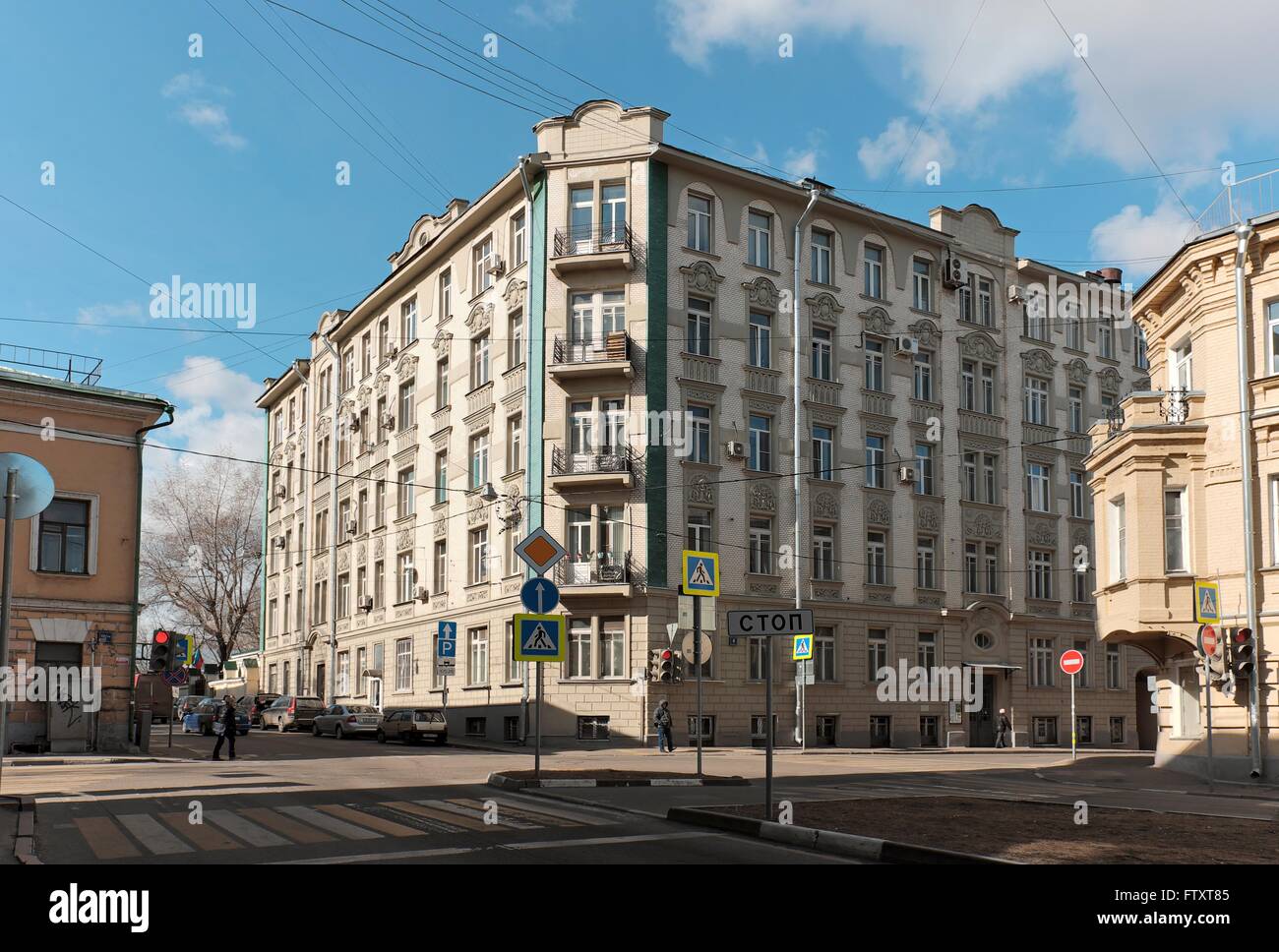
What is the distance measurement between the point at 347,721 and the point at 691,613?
41.2 feet

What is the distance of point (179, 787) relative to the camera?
61.0 feet

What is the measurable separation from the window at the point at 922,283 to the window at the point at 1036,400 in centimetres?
586

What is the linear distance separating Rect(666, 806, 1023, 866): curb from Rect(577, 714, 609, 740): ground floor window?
24.4 meters

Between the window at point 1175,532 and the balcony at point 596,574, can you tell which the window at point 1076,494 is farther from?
the window at point 1175,532

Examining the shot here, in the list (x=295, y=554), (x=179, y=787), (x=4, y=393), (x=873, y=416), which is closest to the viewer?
(x=179, y=787)

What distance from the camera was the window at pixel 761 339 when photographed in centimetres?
4212

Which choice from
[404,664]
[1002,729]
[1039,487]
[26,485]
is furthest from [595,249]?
[26,485]

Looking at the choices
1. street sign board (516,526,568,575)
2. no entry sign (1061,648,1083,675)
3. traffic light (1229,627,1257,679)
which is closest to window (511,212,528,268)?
no entry sign (1061,648,1083,675)

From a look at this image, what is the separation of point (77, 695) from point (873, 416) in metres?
26.7

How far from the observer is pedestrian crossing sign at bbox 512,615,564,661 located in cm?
1877

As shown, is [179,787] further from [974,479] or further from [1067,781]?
[974,479]

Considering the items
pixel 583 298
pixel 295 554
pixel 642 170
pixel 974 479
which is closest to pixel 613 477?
pixel 583 298

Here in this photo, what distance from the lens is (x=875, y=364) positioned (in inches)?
1780

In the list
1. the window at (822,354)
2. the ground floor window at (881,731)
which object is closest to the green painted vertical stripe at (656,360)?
the window at (822,354)
